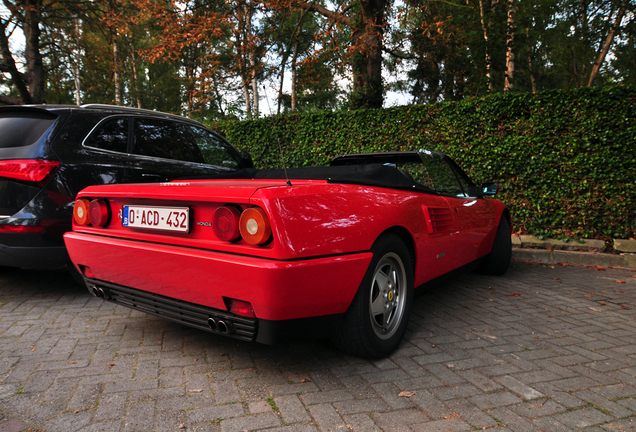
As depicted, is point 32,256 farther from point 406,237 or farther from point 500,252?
point 500,252

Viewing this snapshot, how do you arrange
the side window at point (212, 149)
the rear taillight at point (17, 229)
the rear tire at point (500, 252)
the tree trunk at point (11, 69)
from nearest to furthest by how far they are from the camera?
1. the rear taillight at point (17, 229)
2. the rear tire at point (500, 252)
3. the side window at point (212, 149)
4. the tree trunk at point (11, 69)

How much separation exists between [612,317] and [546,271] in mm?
1986

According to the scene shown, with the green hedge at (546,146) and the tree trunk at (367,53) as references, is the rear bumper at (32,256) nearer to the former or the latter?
the green hedge at (546,146)

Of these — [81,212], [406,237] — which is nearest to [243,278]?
[406,237]

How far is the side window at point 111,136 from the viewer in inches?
141

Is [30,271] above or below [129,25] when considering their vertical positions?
below

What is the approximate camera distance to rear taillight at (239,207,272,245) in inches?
69.9

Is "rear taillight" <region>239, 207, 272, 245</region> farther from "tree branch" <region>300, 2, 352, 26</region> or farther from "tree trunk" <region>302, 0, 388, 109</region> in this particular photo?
"tree branch" <region>300, 2, 352, 26</region>

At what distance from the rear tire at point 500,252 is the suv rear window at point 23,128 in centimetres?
460

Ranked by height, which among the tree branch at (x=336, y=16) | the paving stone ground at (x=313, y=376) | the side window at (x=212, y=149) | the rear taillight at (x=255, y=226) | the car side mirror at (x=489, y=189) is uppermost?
the tree branch at (x=336, y=16)

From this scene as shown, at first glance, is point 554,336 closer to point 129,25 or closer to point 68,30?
point 129,25

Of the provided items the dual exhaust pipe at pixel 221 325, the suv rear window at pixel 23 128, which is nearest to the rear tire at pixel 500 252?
the dual exhaust pipe at pixel 221 325

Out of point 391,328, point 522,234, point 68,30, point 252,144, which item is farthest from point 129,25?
point 391,328

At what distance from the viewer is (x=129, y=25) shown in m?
11.3
